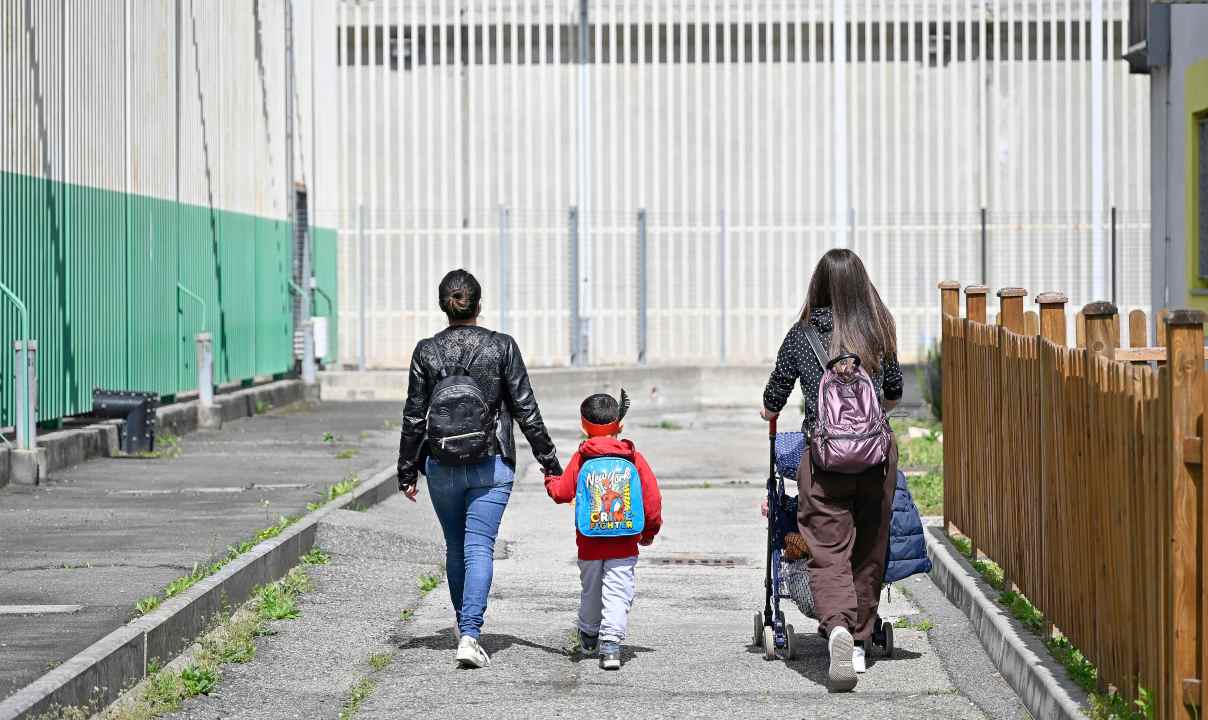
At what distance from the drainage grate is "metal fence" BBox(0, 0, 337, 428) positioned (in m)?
5.57

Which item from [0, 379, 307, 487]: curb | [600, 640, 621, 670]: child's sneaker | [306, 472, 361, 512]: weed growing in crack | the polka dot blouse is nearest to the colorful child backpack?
[600, 640, 621, 670]: child's sneaker

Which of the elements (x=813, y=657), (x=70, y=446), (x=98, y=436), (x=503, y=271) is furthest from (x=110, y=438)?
(x=503, y=271)

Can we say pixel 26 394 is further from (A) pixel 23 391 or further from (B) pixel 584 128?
(B) pixel 584 128

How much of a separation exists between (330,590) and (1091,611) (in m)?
4.78

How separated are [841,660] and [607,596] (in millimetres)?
1143

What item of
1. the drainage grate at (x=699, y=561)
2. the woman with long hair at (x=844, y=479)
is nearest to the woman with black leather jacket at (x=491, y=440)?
the woman with long hair at (x=844, y=479)

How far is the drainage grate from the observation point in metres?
12.1

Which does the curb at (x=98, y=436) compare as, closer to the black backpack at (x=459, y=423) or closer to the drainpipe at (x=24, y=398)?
the drainpipe at (x=24, y=398)

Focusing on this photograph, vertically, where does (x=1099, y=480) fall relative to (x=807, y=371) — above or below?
below

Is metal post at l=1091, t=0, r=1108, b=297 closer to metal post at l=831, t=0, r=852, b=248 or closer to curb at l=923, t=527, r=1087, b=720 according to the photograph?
metal post at l=831, t=0, r=852, b=248

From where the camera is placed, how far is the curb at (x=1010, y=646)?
280 inches

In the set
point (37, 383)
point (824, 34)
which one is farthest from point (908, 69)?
point (37, 383)

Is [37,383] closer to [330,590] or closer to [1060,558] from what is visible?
[330,590]

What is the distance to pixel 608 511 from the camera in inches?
336
